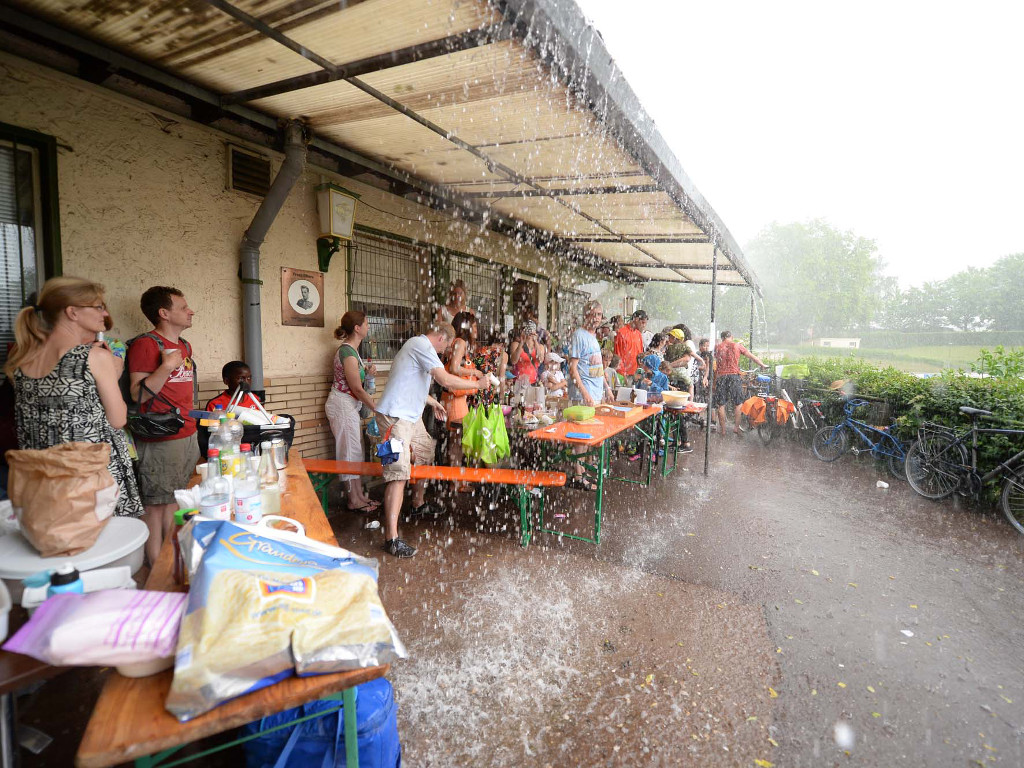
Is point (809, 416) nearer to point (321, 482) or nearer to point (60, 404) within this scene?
point (321, 482)

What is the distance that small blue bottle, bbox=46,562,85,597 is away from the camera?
4.58ft

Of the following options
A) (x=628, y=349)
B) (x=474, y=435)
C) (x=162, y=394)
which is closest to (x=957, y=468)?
(x=628, y=349)

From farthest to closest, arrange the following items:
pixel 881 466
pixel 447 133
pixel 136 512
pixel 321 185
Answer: pixel 881 466 → pixel 321 185 → pixel 447 133 → pixel 136 512

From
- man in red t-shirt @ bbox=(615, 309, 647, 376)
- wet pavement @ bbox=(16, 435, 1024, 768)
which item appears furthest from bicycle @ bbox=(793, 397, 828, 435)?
wet pavement @ bbox=(16, 435, 1024, 768)

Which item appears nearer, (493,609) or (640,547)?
(493,609)

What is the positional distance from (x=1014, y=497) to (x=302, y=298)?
744cm

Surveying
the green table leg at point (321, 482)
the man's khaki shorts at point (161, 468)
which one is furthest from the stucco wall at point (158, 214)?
the green table leg at point (321, 482)

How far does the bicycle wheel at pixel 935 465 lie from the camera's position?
19.0ft

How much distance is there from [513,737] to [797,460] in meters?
7.13

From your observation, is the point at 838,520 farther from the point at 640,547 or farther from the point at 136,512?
the point at 136,512

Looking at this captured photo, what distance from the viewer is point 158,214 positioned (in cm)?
394

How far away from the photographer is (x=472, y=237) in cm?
766

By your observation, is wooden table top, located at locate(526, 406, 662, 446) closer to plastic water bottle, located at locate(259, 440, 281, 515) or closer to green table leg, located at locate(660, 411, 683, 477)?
green table leg, located at locate(660, 411, 683, 477)

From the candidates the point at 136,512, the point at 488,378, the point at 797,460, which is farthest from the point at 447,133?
the point at 797,460
